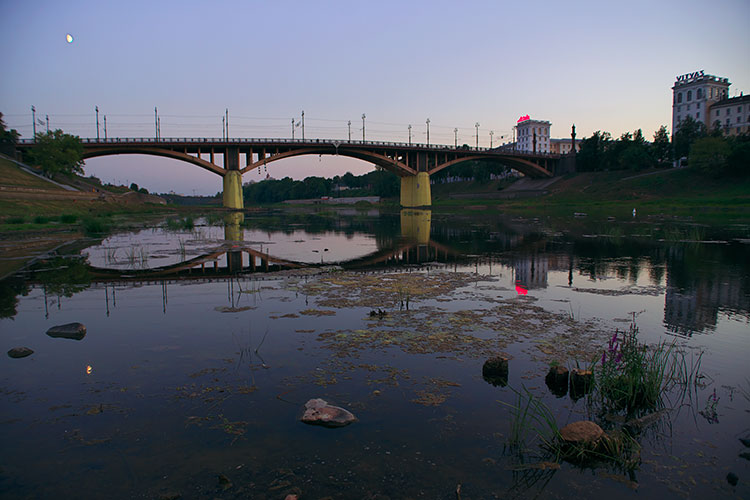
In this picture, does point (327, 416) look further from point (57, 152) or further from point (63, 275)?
point (57, 152)

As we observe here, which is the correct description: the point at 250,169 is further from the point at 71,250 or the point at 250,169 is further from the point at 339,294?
the point at 339,294

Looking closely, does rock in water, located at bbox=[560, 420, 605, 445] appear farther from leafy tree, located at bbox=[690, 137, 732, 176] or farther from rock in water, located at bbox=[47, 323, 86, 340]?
leafy tree, located at bbox=[690, 137, 732, 176]

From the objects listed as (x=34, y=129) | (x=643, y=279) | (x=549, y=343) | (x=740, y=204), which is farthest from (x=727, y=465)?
(x=34, y=129)

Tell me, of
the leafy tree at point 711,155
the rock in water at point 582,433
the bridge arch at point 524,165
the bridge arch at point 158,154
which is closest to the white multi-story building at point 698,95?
the bridge arch at point 524,165

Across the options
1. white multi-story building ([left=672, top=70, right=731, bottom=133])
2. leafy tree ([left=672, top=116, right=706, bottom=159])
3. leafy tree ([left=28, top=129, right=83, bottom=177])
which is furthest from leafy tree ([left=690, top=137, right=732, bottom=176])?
leafy tree ([left=28, top=129, right=83, bottom=177])

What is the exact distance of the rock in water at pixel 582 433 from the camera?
13.4 ft

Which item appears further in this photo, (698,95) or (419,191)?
(698,95)

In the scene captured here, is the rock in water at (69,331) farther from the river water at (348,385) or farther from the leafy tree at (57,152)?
the leafy tree at (57,152)

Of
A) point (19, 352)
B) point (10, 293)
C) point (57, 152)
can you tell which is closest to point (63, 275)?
point (10, 293)

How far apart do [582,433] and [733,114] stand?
422ft

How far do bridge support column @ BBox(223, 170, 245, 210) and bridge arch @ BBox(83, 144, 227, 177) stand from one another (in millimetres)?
1100

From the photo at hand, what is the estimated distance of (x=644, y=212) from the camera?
164 feet

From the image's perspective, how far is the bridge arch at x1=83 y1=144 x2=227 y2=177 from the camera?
216ft

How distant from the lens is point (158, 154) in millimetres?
66250
